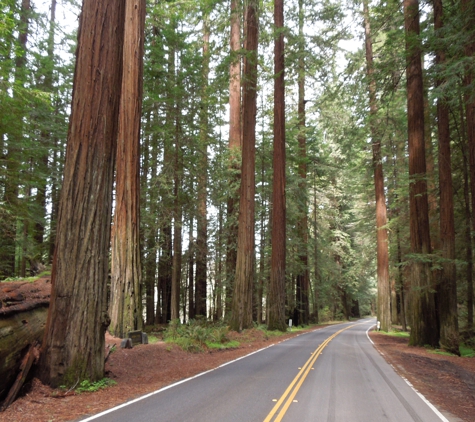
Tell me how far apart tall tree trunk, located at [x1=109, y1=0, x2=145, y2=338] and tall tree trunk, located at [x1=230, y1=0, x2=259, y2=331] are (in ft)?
22.3

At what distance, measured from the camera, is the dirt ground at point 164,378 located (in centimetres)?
615

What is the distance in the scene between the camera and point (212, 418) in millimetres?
5645

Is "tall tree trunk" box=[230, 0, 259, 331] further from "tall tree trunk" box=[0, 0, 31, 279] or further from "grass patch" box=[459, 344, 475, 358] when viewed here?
"tall tree trunk" box=[0, 0, 31, 279]

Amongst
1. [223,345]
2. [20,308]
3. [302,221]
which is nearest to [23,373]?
[20,308]

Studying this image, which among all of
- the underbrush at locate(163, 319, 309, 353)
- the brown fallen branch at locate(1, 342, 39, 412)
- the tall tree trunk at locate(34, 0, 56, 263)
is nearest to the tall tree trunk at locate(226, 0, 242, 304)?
the underbrush at locate(163, 319, 309, 353)

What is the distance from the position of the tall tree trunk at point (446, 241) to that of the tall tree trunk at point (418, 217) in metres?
0.67

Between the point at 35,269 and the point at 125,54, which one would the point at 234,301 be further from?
the point at 125,54

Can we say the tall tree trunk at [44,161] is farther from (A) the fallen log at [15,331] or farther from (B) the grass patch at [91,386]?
(B) the grass patch at [91,386]

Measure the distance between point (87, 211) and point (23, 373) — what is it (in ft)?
10.2

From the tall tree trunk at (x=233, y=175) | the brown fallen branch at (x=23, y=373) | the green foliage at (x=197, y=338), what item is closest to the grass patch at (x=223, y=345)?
the green foliage at (x=197, y=338)

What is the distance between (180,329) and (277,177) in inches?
416

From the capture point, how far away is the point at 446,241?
15148 millimetres

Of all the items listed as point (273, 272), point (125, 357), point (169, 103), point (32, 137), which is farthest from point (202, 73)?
point (125, 357)

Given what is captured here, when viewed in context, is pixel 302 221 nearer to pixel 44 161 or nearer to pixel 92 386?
pixel 44 161
